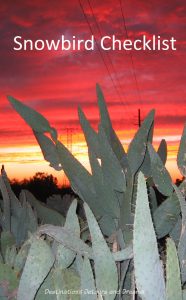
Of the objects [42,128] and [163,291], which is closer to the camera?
[163,291]

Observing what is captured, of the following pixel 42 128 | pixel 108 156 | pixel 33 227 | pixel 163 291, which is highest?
pixel 42 128

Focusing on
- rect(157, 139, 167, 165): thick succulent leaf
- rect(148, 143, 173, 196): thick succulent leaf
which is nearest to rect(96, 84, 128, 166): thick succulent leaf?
rect(148, 143, 173, 196): thick succulent leaf

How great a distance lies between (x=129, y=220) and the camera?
1109 millimetres

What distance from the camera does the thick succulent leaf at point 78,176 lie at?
1200mm

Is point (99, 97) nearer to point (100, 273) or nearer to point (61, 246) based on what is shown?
point (61, 246)

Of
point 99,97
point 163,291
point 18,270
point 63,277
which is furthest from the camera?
point 99,97

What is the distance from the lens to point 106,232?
128 cm

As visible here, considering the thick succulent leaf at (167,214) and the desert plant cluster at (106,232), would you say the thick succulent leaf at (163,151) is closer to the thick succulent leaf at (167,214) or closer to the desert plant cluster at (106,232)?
the desert plant cluster at (106,232)

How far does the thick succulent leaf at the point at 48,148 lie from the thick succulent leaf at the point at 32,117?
2cm

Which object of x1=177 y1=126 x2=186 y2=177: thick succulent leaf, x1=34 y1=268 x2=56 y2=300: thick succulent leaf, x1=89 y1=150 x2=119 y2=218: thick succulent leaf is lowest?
x1=34 y1=268 x2=56 y2=300: thick succulent leaf

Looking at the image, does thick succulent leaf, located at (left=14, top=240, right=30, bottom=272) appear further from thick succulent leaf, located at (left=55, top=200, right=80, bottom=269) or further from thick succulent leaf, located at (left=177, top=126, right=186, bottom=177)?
thick succulent leaf, located at (left=177, top=126, right=186, bottom=177)

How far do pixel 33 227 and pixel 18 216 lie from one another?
0.37 feet

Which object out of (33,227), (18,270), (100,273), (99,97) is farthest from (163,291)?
(33,227)

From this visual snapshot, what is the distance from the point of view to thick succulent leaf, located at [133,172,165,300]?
70cm
